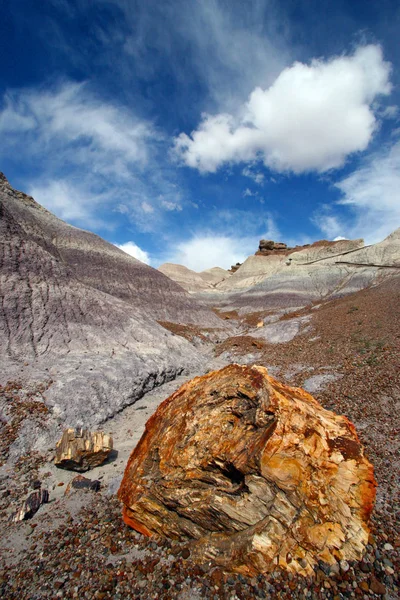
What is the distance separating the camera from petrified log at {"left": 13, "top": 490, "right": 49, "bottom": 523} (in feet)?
23.6

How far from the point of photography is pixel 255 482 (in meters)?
5.38

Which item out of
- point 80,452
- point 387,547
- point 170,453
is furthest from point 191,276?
point 387,547

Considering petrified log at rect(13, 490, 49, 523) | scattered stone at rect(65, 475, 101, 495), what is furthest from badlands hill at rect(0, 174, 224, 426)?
petrified log at rect(13, 490, 49, 523)

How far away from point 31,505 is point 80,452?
2.00m

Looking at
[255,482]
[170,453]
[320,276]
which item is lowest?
[255,482]

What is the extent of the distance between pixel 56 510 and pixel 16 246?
76.4 ft

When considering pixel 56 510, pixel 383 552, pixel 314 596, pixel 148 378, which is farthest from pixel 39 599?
pixel 148 378

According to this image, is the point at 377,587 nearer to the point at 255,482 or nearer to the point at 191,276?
the point at 255,482

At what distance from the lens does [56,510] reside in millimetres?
7598

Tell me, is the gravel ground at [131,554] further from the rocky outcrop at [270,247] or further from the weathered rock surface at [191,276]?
the rocky outcrop at [270,247]

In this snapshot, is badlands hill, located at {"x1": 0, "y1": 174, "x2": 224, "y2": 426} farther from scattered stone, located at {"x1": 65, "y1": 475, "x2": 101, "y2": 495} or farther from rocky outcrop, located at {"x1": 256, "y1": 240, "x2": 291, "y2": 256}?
rocky outcrop, located at {"x1": 256, "y1": 240, "x2": 291, "y2": 256}

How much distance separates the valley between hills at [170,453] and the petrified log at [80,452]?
0.33 meters

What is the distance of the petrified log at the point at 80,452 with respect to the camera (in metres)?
9.33

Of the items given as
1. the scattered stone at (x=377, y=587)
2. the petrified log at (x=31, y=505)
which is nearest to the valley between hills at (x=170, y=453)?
the scattered stone at (x=377, y=587)
